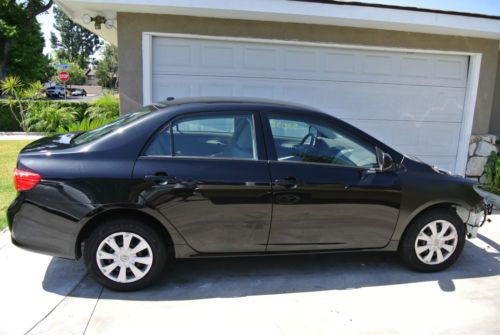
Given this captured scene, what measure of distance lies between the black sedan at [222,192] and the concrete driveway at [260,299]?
0.28 m

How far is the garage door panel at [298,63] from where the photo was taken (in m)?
6.48

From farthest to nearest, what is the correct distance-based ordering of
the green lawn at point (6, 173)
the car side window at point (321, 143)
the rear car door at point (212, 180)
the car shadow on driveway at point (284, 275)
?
1. the green lawn at point (6, 173)
2. the car side window at point (321, 143)
3. the car shadow on driveway at point (284, 275)
4. the rear car door at point (212, 180)

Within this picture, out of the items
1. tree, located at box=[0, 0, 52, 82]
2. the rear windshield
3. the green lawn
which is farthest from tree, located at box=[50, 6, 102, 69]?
the rear windshield

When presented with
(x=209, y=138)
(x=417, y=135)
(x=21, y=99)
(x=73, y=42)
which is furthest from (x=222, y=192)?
(x=73, y=42)

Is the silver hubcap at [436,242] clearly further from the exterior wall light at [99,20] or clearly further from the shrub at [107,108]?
the shrub at [107,108]

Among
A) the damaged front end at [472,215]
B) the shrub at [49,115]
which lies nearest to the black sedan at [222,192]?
the damaged front end at [472,215]

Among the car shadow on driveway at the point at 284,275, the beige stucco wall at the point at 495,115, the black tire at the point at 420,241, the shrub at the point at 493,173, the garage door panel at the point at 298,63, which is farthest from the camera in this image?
the beige stucco wall at the point at 495,115

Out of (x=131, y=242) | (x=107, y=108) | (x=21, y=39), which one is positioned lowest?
(x=131, y=242)

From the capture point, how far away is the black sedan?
3.41 metres

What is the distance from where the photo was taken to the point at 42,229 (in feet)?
11.2

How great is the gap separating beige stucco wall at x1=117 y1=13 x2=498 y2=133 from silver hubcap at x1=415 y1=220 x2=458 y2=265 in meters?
3.83

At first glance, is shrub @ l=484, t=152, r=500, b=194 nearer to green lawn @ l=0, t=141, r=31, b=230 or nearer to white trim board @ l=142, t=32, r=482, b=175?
white trim board @ l=142, t=32, r=482, b=175

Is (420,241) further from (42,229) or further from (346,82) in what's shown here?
(346,82)

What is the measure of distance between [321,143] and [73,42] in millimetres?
92472
